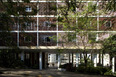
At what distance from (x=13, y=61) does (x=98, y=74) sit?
36.3 feet

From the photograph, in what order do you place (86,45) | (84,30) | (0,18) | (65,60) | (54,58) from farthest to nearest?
(54,58), (65,60), (86,45), (84,30), (0,18)

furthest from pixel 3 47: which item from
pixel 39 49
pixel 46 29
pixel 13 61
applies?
pixel 46 29

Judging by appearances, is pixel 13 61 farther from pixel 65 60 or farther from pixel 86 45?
pixel 86 45

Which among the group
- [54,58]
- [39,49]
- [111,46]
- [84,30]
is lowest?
[54,58]

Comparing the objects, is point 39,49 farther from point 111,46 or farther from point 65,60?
point 111,46

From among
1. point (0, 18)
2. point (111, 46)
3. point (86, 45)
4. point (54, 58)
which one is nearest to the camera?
point (111, 46)

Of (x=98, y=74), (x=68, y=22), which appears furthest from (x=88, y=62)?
(x=68, y=22)

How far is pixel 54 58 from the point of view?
3064cm

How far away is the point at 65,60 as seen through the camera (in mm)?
24062

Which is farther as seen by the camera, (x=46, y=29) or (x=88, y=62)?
(x=46, y=29)

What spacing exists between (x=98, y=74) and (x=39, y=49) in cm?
824

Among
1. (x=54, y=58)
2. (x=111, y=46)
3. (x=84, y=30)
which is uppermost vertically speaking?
(x=84, y=30)

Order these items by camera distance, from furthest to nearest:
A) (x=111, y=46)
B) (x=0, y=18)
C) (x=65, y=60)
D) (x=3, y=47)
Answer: (x=65, y=60)
(x=3, y=47)
(x=0, y=18)
(x=111, y=46)

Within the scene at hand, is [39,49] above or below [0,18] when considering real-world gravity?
below
